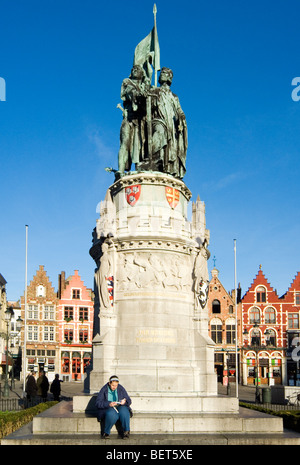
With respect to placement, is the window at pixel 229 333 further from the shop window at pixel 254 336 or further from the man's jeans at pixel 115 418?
the man's jeans at pixel 115 418

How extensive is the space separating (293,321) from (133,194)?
55778 millimetres

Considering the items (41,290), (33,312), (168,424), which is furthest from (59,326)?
(168,424)

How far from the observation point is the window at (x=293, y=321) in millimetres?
71875

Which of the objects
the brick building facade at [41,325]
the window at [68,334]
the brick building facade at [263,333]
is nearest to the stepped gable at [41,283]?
the brick building facade at [41,325]

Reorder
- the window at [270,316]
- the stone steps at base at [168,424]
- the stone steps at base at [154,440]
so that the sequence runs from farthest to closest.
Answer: the window at [270,316]
the stone steps at base at [168,424]
the stone steps at base at [154,440]

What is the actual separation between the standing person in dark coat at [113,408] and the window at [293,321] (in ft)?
198

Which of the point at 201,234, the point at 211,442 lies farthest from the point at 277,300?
the point at 211,442

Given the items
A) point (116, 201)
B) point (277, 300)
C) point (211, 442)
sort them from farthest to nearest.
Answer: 1. point (277, 300)
2. point (116, 201)
3. point (211, 442)

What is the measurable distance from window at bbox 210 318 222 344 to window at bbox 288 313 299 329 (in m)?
9.19

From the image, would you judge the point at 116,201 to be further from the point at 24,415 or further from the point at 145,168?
the point at 24,415

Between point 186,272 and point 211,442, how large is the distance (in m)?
7.55
